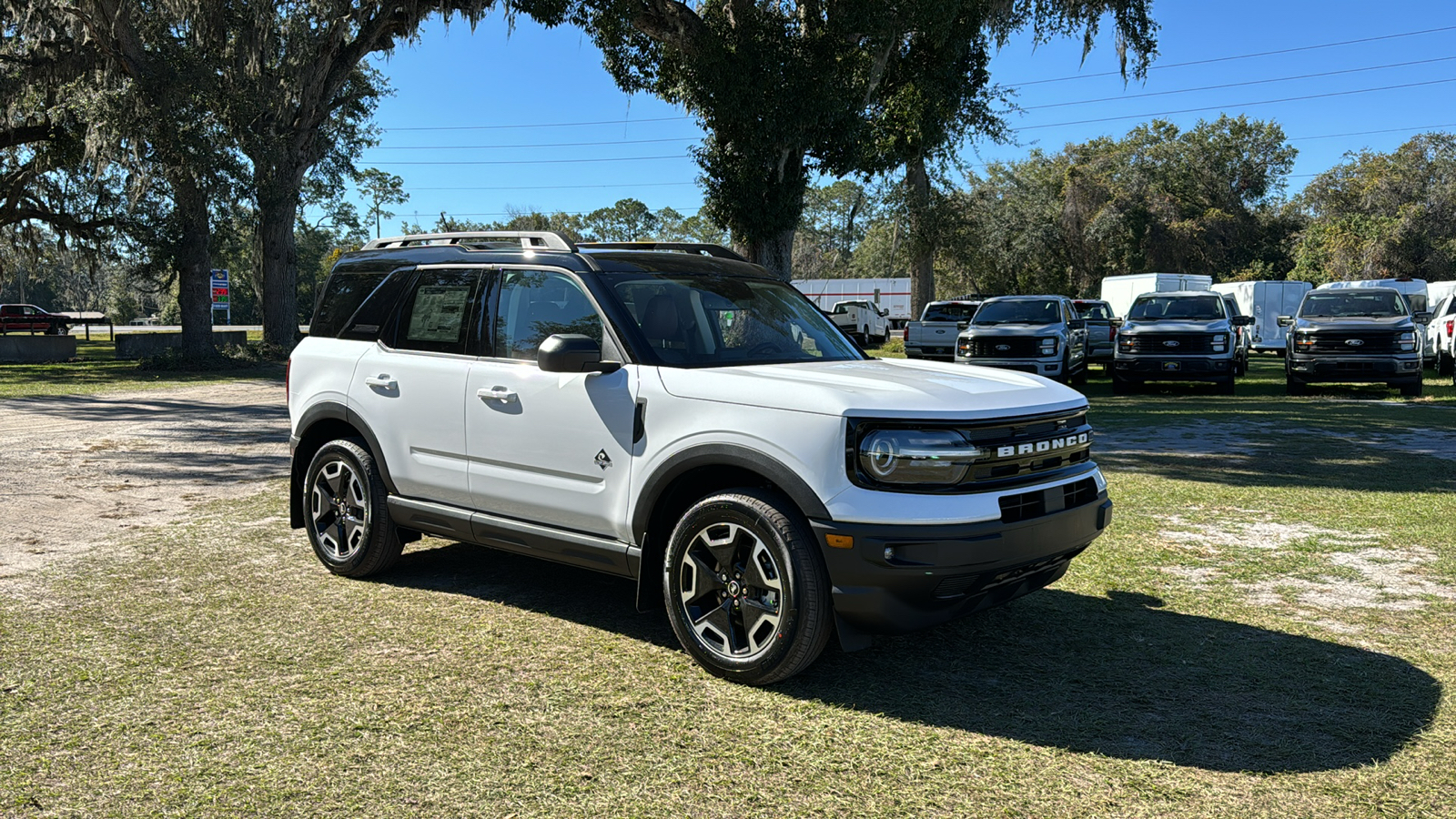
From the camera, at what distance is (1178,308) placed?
63.5ft

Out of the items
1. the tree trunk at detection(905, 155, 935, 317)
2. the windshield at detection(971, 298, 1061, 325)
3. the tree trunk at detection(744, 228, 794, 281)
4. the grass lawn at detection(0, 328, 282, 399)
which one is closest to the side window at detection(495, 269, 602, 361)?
the tree trunk at detection(744, 228, 794, 281)

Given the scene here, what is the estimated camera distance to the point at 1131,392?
19.5m

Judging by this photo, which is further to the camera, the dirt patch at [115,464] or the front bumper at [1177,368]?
the front bumper at [1177,368]

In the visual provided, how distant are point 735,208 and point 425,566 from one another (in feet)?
41.0

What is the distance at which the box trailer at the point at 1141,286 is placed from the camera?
3412 cm

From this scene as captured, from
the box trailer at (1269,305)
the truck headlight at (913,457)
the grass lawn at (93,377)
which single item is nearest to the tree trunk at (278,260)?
the grass lawn at (93,377)

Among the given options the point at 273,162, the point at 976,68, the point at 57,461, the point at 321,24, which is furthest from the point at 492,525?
the point at 321,24

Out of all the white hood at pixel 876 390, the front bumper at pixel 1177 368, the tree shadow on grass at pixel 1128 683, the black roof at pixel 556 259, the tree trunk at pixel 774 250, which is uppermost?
the tree trunk at pixel 774 250

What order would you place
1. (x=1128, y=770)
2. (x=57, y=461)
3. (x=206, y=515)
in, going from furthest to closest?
(x=57, y=461), (x=206, y=515), (x=1128, y=770)

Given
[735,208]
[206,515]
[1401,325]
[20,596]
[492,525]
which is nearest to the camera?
[492,525]

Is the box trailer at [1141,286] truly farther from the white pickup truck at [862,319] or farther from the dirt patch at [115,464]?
the dirt patch at [115,464]

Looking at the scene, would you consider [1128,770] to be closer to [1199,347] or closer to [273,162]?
[1199,347]

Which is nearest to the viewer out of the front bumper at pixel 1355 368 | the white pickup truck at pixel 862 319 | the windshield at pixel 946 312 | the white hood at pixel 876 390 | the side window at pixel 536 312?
the white hood at pixel 876 390

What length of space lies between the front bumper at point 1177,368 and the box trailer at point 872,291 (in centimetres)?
3542
